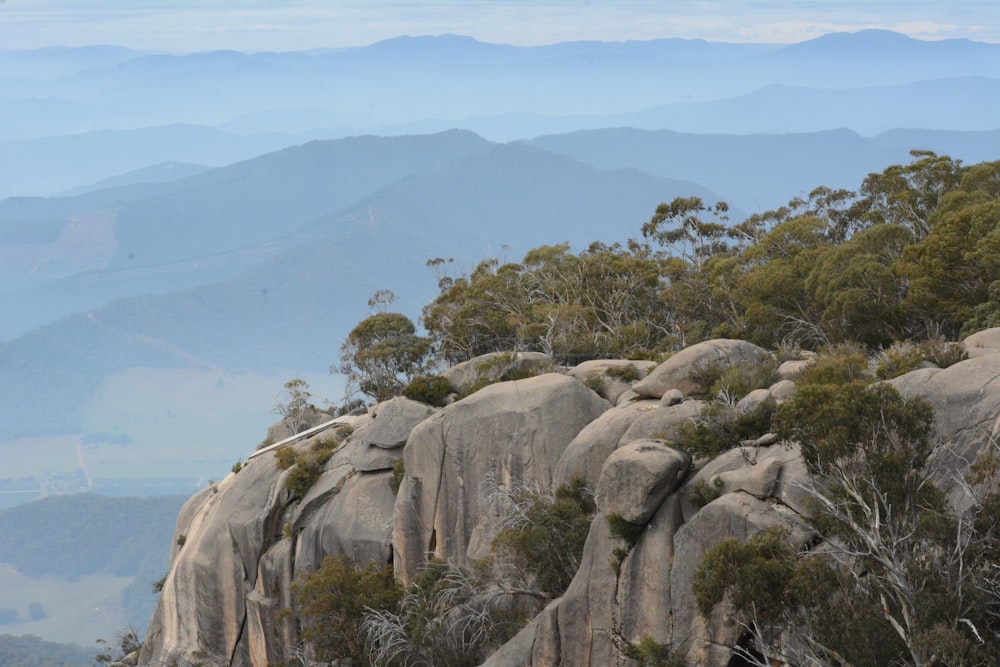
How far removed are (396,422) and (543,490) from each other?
6971 mm

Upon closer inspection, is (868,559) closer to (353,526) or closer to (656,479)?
(656,479)

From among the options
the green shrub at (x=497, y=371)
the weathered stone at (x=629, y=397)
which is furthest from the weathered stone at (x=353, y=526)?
the weathered stone at (x=629, y=397)

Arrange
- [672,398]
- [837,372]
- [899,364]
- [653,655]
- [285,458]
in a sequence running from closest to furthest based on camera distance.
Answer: [653,655] < [837,372] < [899,364] < [672,398] < [285,458]

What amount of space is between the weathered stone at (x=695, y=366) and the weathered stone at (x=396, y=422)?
881cm

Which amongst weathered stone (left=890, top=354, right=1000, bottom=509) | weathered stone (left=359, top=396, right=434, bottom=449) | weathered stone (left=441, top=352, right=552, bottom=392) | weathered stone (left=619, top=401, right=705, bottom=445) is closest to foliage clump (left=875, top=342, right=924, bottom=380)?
weathered stone (left=890, top=354, right=1000, bottom=509)

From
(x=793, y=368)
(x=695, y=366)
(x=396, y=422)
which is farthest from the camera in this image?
(x=396, y=422)

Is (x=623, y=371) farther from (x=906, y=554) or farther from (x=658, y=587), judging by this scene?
(x=906, y=554)

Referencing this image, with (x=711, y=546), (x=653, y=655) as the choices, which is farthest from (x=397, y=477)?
(x=711, y=546)

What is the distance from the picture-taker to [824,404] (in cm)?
1873

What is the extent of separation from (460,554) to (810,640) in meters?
15.0

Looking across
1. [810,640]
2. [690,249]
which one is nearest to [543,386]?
[810,640]

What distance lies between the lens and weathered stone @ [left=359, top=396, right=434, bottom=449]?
113 ft

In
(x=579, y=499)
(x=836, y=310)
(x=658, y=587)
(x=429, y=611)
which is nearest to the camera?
(x=658, y=587)

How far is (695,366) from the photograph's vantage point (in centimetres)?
2730
